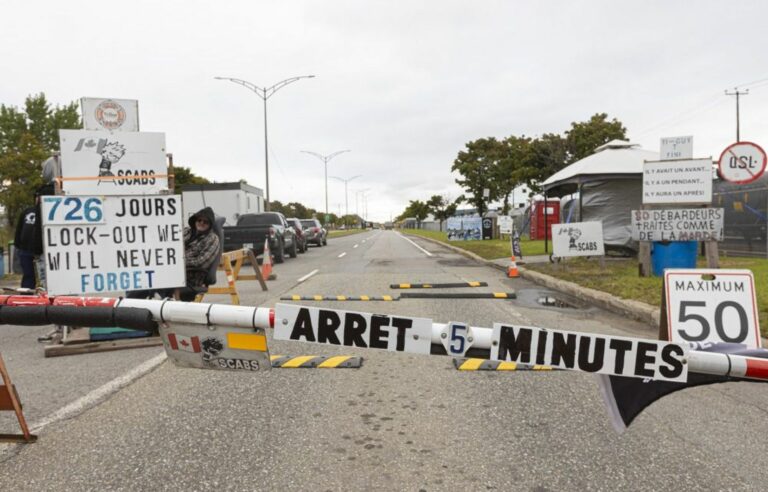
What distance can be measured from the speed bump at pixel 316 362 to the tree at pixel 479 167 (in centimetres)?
3488

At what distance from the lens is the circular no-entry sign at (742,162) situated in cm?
820

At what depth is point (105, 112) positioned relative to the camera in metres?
6.68

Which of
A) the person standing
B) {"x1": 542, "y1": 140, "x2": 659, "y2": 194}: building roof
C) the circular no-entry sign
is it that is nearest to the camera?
the person standing

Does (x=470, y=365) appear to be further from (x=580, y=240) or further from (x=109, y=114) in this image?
(x=580, y=240)

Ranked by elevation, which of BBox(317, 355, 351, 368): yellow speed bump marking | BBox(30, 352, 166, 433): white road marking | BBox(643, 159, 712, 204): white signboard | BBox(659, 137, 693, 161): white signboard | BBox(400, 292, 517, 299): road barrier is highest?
BBox(659, 137, 693, 161): white signboard

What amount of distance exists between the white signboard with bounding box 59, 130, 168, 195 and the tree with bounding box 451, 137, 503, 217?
3434 centimetres

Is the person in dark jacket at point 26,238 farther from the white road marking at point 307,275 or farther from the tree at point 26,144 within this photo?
the tree at point 26,144

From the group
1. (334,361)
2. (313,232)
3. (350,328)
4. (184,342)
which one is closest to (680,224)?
(334,361)

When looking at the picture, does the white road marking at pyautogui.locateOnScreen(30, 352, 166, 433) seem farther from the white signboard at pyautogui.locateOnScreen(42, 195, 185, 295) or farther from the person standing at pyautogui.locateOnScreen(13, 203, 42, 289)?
the person standing at pyautogui.locateOnScreen(13, 203, 42, 289)

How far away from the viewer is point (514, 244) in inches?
548

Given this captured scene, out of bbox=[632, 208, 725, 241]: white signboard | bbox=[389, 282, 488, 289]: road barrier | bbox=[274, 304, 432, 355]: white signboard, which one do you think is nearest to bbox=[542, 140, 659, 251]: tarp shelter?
bbox=[632, 208, 725, 241]: white signboard

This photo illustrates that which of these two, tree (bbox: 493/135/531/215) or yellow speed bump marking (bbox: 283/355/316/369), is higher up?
tree (bbox: 493/135/531/215)

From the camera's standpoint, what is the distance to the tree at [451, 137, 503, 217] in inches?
1551

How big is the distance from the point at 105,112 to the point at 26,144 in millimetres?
36984
